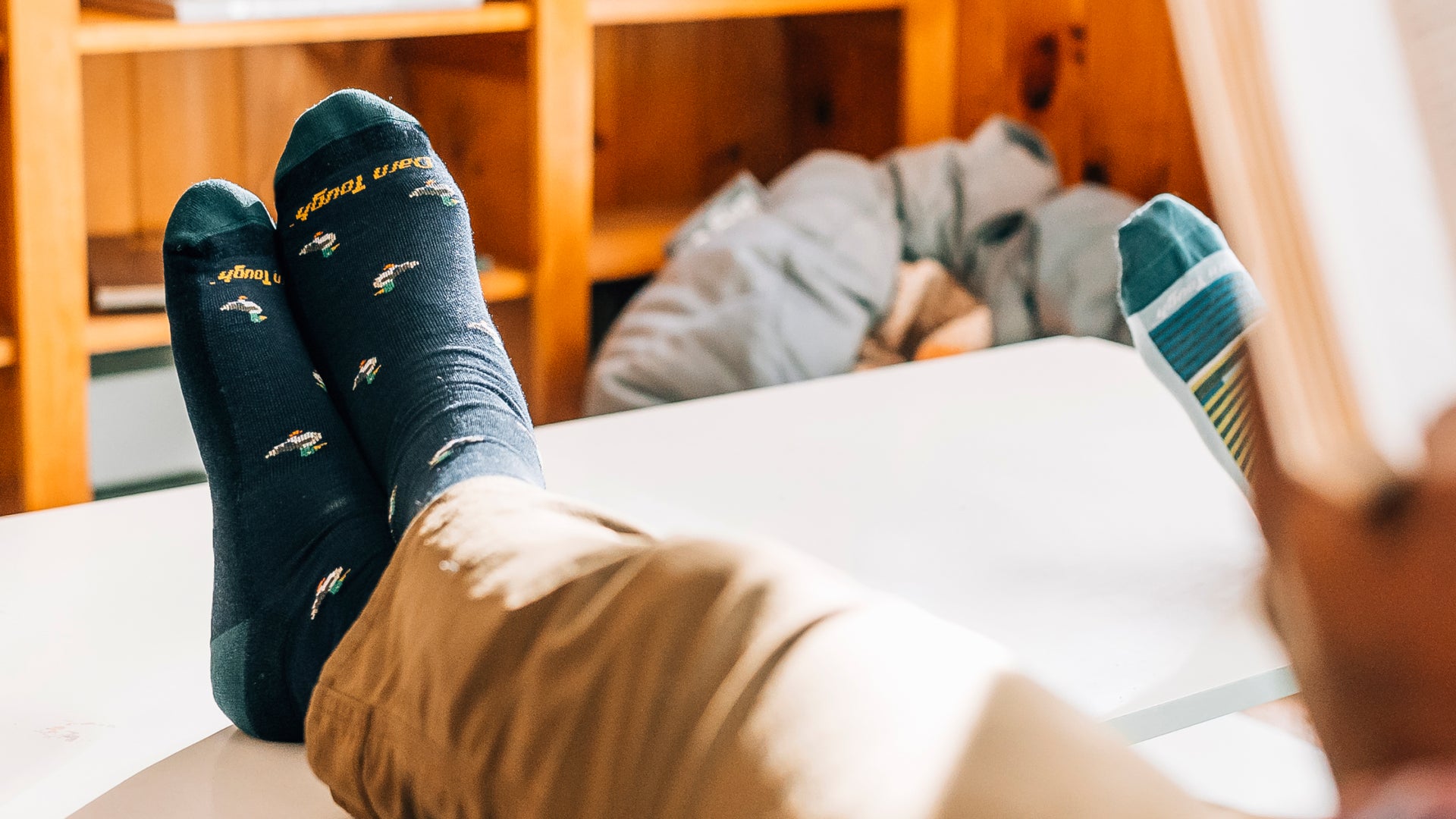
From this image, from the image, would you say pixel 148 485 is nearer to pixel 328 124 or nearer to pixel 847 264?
pixel 328 124

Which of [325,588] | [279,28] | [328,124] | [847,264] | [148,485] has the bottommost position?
[148,485]

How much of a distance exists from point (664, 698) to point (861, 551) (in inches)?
16.7

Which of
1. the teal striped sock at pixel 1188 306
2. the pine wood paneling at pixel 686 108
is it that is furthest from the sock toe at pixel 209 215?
the pine wood paneling at pixel 686 108

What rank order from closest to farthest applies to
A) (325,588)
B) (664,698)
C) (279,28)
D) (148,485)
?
(664,698) < (325,588) < (279,28) < (148,485)

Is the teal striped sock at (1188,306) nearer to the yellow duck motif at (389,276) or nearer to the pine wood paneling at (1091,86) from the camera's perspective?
the yellow duck motif at (389,276)

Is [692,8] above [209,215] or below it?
above

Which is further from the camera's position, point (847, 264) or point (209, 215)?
point (847, 264)

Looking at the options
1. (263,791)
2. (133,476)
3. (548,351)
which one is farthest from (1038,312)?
(263,791)

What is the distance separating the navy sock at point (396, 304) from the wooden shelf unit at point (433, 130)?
41cm

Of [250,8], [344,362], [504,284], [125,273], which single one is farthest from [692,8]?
[344,362]

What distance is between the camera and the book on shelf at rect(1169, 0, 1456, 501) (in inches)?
7.0

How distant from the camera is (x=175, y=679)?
2.25 ft

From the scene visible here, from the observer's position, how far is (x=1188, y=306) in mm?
830

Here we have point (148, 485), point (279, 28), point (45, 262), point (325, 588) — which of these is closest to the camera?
point (325, 588)
